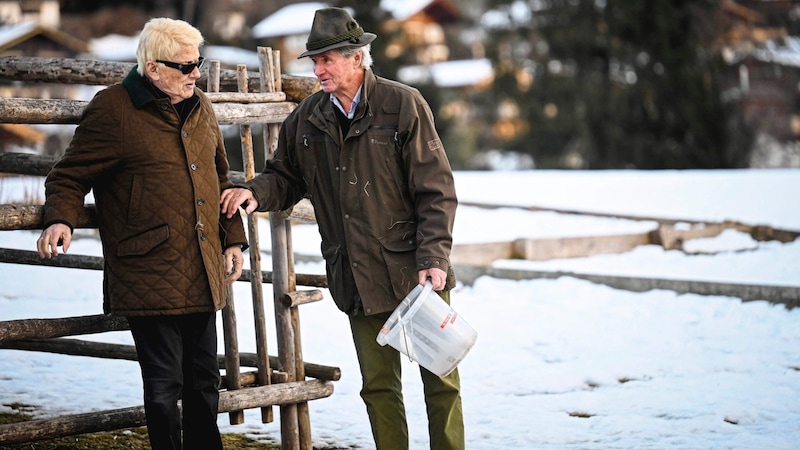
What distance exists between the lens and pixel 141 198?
12.1 ft

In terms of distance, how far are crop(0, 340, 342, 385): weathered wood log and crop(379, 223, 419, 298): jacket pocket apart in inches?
36.1

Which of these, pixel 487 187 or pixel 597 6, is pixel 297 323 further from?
Result: pixel 597 6

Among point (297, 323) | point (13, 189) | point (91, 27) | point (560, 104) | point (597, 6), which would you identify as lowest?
point (297, 323)

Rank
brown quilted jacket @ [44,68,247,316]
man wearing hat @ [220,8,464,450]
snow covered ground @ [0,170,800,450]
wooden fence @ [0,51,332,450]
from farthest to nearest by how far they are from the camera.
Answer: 1. snow covered ground @ [0,170,800,450]
2. wooden fence @ [0,51,332,450]
3. man wearing hat @ [220,8,464,450]
4. brown quilted jacket @ [44,68,247,316]

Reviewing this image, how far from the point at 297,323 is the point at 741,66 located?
2568 cm

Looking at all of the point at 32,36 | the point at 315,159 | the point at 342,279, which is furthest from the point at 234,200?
the point at 32,36

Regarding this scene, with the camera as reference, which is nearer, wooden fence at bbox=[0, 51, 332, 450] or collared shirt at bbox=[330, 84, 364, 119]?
collared shirt at bbox=[330, 84, 364, 119]

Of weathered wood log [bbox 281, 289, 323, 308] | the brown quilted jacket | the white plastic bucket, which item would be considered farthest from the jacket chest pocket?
weathered wood log [bbox 281, 289, 323, 308]

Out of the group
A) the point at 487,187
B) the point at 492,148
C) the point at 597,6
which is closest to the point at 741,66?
the point at 597,6

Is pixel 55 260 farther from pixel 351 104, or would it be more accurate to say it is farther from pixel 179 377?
pixel 351 104

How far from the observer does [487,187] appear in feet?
47.0

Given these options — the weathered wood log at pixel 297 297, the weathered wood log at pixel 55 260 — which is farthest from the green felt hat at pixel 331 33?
the weathered wood log at pixel 55 260

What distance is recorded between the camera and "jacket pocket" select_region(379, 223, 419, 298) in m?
3.95

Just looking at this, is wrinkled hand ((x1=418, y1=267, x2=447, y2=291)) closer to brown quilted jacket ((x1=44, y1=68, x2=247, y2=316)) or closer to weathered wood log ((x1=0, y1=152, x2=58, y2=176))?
brown quilted jacket ((x1=44, y1=68, x2=247, y2=316))
